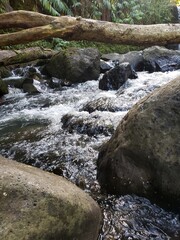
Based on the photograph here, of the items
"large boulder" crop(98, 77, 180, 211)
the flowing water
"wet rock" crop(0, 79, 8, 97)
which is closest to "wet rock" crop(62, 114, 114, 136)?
the flowing water

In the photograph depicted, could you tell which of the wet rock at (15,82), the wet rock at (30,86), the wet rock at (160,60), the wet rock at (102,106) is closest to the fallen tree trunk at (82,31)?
the wet rock at (102,106)

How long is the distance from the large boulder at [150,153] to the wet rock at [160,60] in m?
5.86

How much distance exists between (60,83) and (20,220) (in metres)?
6.31

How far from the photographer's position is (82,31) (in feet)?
13.3

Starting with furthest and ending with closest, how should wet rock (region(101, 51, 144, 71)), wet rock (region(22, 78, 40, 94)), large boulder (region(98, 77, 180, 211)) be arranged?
wet rock (region(101, 51, 144, 71)), wet rock (region(22, 78, 40, 94)), large boulder (region(98, 77, 180, 211))

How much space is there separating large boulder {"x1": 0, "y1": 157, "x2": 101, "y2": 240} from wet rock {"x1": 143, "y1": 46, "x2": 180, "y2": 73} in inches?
268

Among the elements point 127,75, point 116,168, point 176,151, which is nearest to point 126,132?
point 116,168

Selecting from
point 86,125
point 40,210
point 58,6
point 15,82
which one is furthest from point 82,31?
point 58,6

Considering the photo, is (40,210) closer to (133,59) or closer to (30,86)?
(30,86)

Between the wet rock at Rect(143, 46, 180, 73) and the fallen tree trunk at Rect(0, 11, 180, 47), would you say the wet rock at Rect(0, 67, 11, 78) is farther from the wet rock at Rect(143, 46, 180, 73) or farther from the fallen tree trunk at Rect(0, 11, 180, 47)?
the wet rock at Rect(143, 46, 180, 73)

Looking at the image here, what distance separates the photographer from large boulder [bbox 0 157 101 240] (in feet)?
5.20

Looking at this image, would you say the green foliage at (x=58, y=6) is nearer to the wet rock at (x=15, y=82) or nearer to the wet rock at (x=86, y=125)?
the wet rock at (x=15, y=82)

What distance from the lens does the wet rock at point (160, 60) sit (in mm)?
8211

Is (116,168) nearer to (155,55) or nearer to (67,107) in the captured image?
(67,107)
